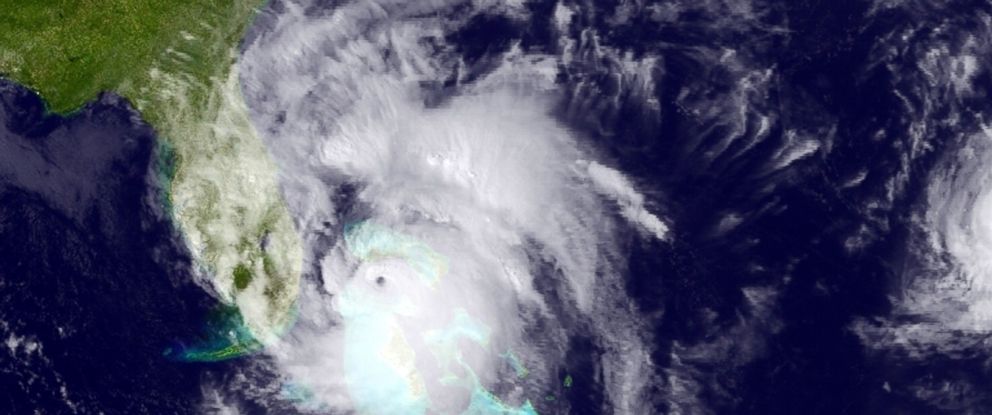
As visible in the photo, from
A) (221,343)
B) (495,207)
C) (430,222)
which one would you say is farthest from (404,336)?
(221,343)

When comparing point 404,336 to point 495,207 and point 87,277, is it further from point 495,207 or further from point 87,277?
point 87,277

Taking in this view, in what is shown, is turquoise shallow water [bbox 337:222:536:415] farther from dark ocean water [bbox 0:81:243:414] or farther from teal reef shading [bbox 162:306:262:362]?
dark ocean water [bbox 0:81:243:414]

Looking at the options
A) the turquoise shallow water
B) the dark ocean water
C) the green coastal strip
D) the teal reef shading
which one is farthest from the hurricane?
the dark ocean water

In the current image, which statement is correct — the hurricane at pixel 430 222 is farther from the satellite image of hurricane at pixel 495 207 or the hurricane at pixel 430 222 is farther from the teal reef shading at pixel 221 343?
the teal reef shading at pixel 221 343

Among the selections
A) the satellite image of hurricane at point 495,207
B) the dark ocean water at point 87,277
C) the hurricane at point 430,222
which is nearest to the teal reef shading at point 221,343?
the satellite image of hurricane at point 495,207

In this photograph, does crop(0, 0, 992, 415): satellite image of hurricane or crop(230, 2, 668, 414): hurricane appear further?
crop(230, 2, 668, 414): hurricane

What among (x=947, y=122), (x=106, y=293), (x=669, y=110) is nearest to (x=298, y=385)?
(x=106, y=293)

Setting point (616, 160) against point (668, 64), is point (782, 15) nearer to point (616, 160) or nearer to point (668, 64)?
point (668, 64)
